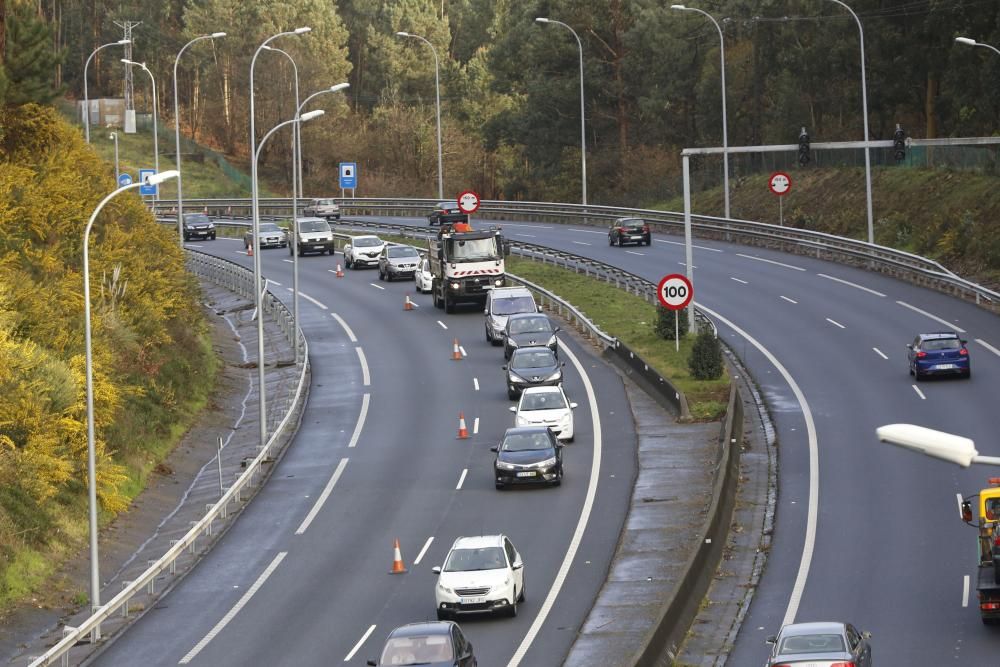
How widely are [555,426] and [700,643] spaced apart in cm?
1458

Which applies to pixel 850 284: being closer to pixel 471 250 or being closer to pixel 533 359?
pixel 471 250

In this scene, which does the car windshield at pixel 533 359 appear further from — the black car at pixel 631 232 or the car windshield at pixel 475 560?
the black car at pixel 631 232

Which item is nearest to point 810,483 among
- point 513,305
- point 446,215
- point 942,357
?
point 942,357

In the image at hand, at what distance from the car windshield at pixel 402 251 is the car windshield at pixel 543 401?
99.9 feet

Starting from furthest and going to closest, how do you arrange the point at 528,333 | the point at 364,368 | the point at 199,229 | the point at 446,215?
the point at 199,229
the point at 446,215
the point at 364,368
the point at 528,333

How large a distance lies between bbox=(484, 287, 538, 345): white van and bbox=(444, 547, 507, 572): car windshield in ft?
85.7

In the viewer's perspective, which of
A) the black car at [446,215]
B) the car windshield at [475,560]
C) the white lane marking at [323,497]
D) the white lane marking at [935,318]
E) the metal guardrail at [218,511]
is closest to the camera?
the metal guardrail at [218,511]

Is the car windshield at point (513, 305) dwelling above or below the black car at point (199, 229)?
below

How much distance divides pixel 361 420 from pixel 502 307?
10.6 meters

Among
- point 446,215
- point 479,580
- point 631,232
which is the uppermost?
point 446,215

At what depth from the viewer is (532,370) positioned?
148 ft

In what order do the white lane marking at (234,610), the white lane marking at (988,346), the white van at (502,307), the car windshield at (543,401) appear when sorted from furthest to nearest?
the white van at (502,307), the white lane marking at (988,346), the car windshield at (543,401), the white lane marking at (234,610)

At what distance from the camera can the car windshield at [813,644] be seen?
2027 cm

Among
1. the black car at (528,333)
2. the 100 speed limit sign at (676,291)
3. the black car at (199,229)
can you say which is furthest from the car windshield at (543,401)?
the black car at (199,229)
